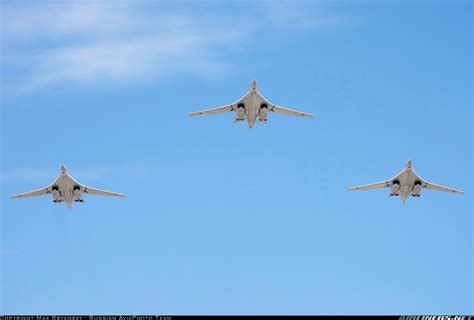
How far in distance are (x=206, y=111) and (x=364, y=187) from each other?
23.4 metres

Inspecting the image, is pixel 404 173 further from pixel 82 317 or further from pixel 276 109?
pixel 82 317

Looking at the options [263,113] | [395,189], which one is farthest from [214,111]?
[395,189]

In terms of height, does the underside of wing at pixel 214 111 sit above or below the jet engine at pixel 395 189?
above

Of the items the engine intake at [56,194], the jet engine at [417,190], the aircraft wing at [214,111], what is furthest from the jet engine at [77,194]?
the jet engine at [417,190]

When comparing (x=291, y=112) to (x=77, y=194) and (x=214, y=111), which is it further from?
(x=77, y=194)

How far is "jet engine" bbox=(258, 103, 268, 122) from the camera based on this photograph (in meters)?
161

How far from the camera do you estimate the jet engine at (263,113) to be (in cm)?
16138

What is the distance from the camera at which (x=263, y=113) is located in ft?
530

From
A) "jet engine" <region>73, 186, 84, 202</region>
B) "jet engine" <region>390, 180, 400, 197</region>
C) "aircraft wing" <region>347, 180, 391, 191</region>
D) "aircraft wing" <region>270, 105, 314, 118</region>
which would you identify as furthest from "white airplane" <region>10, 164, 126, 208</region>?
"jet engine" <region>390, 180, 400, 197</region>

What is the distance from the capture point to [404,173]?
523 ft

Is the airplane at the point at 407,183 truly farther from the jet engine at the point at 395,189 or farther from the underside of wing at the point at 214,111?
the underside of wing at the point at 214,111

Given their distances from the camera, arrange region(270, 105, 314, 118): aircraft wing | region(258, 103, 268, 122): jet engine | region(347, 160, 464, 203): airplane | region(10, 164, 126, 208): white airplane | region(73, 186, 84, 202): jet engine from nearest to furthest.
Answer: region(347, 160, 464, 203): airplane → region(10, 164, 126, 208): white airplane → region(73, 186, 84, 202): jet engine → region(258, 103, 268, 122): jet engine → region(270, 105, 314, 118): aircraft wing

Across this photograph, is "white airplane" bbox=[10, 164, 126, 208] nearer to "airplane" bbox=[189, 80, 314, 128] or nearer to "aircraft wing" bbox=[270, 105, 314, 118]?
"airplane" bbox=[189, 80, 314, 128]

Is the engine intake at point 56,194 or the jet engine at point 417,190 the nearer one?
the jet engine at point 417,190
